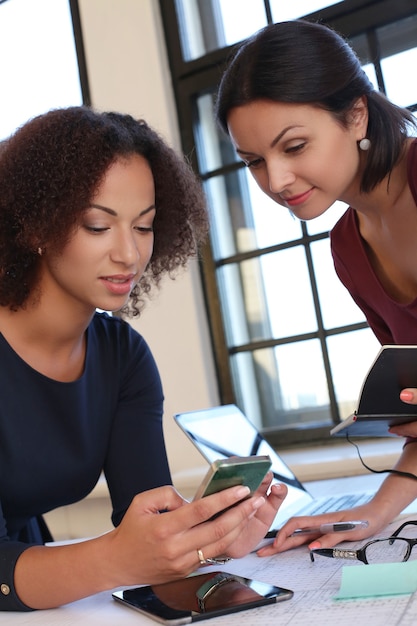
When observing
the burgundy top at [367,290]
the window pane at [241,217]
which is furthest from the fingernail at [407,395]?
the window pane at [241,217]

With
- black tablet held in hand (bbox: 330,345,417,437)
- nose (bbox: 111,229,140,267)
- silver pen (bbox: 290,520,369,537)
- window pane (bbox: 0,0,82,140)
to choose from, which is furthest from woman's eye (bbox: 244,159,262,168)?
window pane (bbox: 0,0,82,140)

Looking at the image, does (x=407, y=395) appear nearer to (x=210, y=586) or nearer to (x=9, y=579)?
(x=210, y=586)

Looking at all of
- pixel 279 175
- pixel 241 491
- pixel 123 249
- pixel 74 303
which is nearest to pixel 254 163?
pixel 279 175

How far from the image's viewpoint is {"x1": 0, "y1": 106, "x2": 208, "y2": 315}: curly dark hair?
1.41m

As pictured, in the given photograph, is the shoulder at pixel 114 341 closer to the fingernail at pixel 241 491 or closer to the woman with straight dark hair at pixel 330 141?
the woman with straight dark hair at pixel 330 141

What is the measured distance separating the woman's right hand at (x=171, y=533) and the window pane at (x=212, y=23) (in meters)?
2.46

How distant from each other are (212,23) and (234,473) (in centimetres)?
264

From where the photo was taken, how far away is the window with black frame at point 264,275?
2.90m

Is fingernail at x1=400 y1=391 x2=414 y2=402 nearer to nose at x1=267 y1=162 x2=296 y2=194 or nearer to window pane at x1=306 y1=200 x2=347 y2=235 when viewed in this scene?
nose at x1=267 y1=162 x2=296 y2=194

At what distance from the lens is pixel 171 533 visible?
977 millimetres

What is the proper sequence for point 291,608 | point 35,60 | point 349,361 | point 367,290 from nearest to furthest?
point 291,608 → point 367,290 → point 349,361 → point 35,60

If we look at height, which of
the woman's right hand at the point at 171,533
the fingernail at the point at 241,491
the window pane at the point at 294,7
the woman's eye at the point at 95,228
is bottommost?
the woman's right hand at the point at 171,533

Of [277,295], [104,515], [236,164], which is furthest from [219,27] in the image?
[104,515]

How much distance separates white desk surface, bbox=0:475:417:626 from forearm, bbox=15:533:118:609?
0.08 feet
